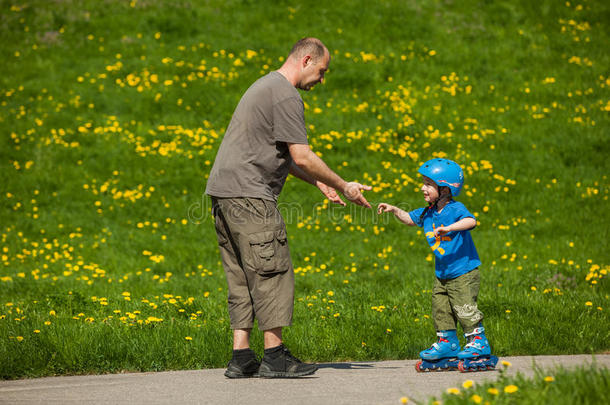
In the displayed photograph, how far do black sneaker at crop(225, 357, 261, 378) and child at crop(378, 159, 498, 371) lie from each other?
3.74ft

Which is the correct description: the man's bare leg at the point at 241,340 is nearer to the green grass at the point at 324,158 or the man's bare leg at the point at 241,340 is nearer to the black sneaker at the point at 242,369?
the black sneaker at the point at 242,369

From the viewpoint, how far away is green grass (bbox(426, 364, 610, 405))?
9.84 feet

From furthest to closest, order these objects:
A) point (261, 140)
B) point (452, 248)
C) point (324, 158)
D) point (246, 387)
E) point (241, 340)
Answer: point (324, 158) → point (452, 248) → point (241, 340) → point (261, 140) → point (246, 387)

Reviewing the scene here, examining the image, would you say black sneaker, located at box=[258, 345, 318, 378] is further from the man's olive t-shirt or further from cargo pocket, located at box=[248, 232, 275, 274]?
the man's olive t-shirt

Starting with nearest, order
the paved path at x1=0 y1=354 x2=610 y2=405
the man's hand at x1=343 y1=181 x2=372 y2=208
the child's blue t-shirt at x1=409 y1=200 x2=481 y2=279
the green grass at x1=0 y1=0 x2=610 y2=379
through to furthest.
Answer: the paved path at x1=0 y1=354 x2=610 y2=405 < the man's hand at x1=343 y1=181 x2=372 y2=208 < the child's blue t-shirt at x1=409 y1=200 x2=481 y2=279 < the green grass at x1=0 y1=0 x2=610 y2=379

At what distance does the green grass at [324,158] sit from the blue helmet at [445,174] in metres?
1.39

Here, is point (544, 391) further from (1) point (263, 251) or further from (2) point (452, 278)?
(1) point (263, 251)

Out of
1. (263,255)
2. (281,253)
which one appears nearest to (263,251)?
(263,255)

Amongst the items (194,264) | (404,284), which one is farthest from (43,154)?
(404,284)

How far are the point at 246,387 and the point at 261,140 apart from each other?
1.61 metres

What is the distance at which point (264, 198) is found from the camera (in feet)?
14.5

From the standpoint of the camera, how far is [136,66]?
45.8 feet

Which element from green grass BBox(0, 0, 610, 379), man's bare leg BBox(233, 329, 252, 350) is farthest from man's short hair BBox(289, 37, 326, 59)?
green grass BBox(0, 0, 610, 379)

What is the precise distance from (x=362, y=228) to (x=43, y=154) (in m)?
5.84
